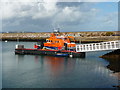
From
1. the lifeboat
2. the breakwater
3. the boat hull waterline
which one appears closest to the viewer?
the boat hull waterline

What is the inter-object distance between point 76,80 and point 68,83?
1269 mm

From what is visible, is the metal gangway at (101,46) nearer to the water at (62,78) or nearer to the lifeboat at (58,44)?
the lifeboat at (58,44)

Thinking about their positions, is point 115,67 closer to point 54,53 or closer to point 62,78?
point 62,78

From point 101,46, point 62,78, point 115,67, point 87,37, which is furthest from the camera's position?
point 87,37

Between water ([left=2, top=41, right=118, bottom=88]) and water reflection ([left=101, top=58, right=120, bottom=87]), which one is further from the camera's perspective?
water reflection ([left=101, top=58, right=120, bottom=87])

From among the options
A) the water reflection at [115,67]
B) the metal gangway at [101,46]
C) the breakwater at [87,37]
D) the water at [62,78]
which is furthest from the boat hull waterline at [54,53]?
the breakwater at [87,37]

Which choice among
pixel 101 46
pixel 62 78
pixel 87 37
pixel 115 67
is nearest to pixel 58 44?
pixel 101 46

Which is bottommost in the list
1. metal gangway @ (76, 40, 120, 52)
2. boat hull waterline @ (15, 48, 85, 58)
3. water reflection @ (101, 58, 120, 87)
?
water reflection @ (101, 58, 120, 87)

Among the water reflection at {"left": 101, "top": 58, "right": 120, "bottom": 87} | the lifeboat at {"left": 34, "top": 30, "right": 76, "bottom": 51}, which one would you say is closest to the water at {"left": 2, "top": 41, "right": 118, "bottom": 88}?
the water reflection at {"left": 101, "top": 58, "right": 120, "bottom": 87}

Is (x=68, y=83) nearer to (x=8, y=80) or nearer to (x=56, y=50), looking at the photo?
(x=8, y=80)

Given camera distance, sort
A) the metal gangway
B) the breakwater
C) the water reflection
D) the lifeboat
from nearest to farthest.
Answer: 1. the water reflection
2. the metal gangway
3. the lifeboat
4. the breakwater

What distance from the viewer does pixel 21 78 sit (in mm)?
19062

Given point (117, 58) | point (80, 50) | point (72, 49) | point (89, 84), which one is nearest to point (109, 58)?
point (117, 58)

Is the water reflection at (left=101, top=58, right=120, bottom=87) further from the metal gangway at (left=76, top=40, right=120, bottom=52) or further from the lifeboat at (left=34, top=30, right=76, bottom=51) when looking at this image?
the lifeboat at (left=34, top=30, right=76, bottom=51)
